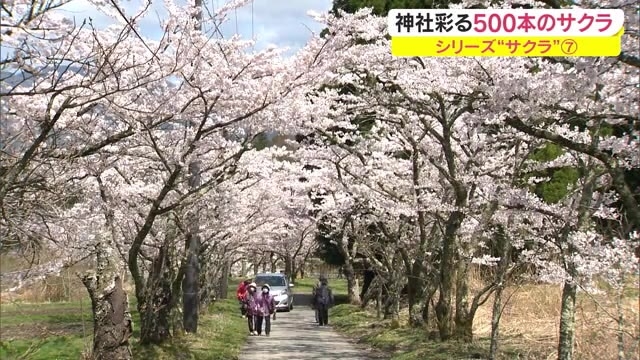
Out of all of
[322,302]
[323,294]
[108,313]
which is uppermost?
[108,313]

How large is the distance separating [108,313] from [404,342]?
320 inches

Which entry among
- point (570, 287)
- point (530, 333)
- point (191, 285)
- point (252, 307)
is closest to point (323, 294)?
point (252, 307)

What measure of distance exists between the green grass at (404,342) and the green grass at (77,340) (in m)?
3.17

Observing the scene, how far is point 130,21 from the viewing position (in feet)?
19.3

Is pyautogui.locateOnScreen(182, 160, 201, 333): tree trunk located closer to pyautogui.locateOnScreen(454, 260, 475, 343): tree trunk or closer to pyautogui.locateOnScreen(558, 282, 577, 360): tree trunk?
pyautogui.locateOnScreen(454, 260, 475, 343): tree trunk

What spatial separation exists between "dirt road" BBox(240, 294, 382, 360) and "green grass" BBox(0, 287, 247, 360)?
464 mm

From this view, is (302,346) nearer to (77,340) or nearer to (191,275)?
(191,275)

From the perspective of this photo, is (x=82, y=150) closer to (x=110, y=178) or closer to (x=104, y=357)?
(x=104, y=357)

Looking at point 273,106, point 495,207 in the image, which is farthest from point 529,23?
point 495,207

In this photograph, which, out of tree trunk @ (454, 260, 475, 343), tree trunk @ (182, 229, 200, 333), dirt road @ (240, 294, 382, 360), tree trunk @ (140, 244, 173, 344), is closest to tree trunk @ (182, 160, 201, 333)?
tree trunk @ (182, 229, 200, 333)

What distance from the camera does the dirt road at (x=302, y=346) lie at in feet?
44.9

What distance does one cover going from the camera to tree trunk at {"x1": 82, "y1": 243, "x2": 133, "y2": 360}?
7.55 metres

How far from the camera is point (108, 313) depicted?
24.8ft

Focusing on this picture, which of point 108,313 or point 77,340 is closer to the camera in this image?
point 108,313
